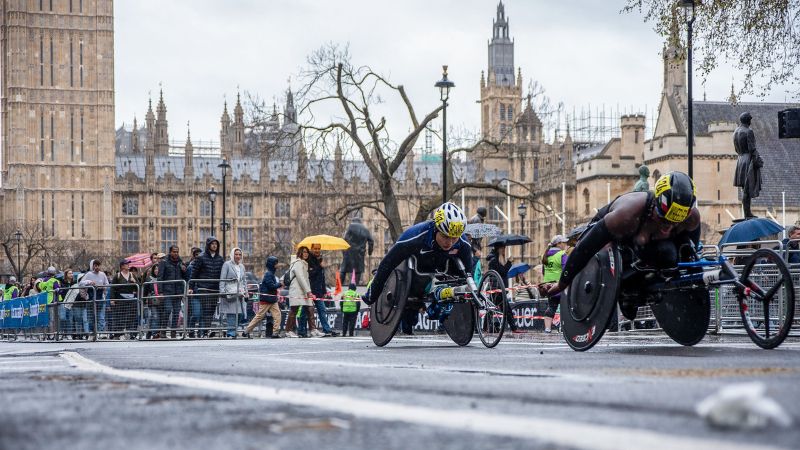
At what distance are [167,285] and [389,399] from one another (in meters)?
17.4

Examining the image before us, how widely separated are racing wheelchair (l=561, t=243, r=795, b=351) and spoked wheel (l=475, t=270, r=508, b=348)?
118 centimetres

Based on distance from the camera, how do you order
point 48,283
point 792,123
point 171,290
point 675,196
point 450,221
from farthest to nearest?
point 48,283 → point 171,290 → point 792,123 → point 450,221 → point 675,196

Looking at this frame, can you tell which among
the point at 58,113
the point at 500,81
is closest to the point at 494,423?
the point at 58,113

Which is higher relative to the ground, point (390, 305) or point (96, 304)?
point (390, 305)

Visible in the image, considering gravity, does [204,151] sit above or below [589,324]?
above

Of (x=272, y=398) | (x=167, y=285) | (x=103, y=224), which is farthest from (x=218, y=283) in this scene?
(x=103, y=224)

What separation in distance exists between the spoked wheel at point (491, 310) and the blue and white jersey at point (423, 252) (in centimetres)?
26

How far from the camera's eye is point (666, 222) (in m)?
9.33

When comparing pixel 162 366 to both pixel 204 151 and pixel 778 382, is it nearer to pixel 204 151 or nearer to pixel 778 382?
pixel 778 382

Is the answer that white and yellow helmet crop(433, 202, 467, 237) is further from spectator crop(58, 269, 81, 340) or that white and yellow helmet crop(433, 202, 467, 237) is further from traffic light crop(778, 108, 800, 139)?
spectator crop(58, 269, 81, 340)

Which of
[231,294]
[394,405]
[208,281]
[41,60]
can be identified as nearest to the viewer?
[394,405]

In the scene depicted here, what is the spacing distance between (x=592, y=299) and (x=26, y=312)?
Result: 17896 mm

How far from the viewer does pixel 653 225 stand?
941 cm

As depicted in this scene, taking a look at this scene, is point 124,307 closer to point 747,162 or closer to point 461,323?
point 747,162
